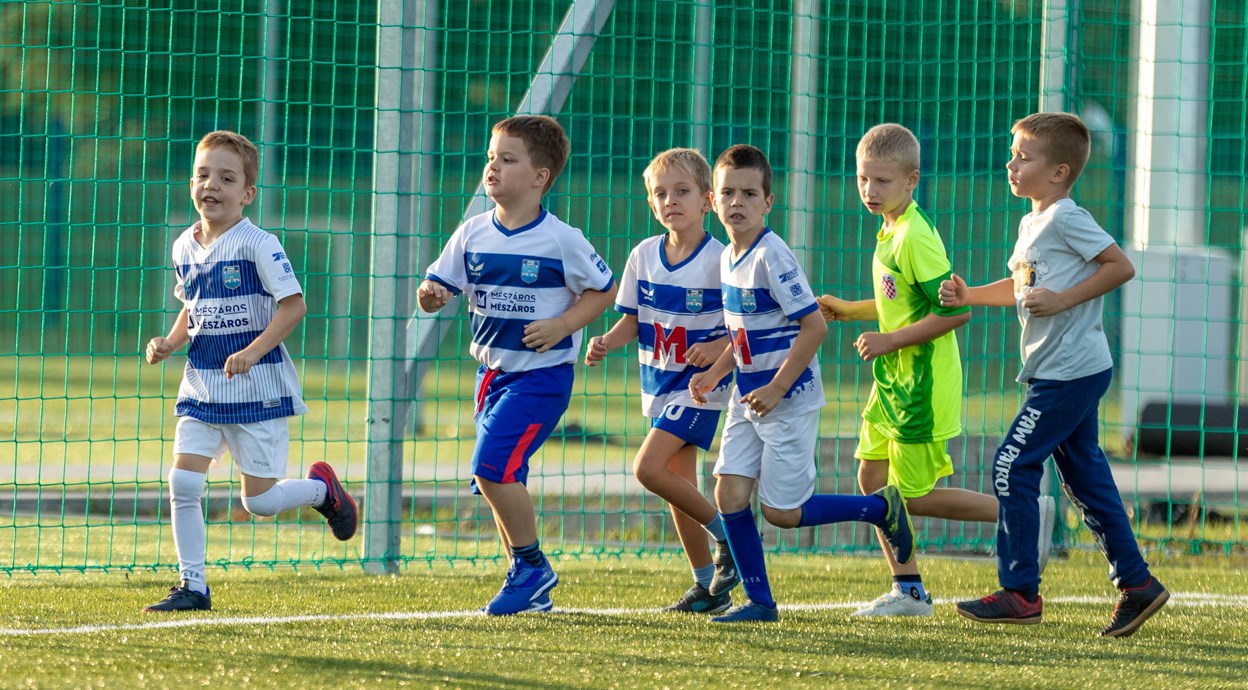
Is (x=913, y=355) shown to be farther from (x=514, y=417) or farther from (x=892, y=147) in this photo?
(x=514, y=417)

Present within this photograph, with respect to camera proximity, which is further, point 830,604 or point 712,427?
point 830,604

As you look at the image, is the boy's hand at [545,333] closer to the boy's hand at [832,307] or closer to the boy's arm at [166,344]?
the boy's hand at [832,307]

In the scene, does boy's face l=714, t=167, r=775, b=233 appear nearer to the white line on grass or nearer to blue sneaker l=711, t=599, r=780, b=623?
blue sneaker l=711, t=599, r=780, b=623

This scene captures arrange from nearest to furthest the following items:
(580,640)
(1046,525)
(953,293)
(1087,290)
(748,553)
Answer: (580,640) → (1087,290) → (953,293) → (748,553) → (1046,525)

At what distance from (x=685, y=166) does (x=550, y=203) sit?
917 centimetres

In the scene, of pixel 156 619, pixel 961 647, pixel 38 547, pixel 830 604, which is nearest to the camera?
pixel 961 647

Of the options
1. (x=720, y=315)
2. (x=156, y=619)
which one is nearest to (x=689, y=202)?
(x=720, y=315)

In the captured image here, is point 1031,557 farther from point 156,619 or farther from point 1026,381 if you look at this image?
point 156,619

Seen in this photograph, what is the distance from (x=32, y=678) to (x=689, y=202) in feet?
7.06

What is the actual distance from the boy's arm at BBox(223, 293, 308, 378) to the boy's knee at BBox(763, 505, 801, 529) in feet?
4.59

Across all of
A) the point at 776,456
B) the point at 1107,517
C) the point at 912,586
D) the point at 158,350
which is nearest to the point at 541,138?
the point at 776,456

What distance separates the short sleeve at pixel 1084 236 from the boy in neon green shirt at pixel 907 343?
0.36m

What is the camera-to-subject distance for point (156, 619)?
14.2 ft

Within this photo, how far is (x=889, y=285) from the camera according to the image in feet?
14.9
